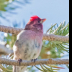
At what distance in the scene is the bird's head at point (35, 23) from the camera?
25.4 inches

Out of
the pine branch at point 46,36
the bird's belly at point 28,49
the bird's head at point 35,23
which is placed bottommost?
the bird's belly at point 28,49

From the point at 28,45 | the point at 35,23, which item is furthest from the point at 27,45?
the point at 35,23

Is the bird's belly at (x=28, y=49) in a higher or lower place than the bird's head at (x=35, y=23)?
lower

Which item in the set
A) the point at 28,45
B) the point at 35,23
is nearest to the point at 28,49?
the point at 28,45

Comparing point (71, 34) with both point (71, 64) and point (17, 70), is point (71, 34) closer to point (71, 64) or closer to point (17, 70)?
point (71, 64)

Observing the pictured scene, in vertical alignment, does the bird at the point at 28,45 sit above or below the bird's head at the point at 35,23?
below

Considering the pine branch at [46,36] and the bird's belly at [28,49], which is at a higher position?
the pine branch at [46,36]

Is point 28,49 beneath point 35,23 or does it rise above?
beneath

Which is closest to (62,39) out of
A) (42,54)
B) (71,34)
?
(71,34)

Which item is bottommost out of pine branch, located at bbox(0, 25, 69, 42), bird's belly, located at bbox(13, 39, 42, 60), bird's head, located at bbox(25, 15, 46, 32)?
bird's belly, located at bbox(13, 39, 42, 60)

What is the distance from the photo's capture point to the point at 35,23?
67cm

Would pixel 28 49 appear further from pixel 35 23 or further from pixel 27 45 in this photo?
pixel 35 23

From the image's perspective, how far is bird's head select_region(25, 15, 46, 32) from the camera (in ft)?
2.12

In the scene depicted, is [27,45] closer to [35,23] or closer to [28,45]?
[28,45]
